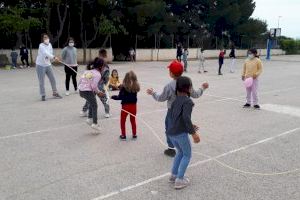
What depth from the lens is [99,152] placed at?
21.0 feet

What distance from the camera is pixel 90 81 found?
7477 mm

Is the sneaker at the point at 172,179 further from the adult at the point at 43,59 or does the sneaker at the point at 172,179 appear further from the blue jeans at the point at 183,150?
the adult at the point at 43,59

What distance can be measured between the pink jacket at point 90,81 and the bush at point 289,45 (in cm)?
5767

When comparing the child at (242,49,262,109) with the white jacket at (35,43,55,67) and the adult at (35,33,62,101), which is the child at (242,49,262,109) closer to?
the adult at (35,33,62,101)

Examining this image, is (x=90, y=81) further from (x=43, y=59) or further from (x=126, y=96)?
(x=43, y=59)

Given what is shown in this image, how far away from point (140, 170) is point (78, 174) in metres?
0.91

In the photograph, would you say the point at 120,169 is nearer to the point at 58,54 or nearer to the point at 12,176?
the point at 12,176

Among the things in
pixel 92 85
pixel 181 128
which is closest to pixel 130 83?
pixel 92 85

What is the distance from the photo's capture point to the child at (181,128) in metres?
4.73

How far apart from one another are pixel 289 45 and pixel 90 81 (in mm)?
58559

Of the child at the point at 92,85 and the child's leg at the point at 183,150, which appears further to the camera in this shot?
the child at the point at 92,85

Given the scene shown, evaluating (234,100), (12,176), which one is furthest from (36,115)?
(234,100)

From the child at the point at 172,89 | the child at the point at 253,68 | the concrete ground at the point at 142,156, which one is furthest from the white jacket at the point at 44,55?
the child at the point at 172,89

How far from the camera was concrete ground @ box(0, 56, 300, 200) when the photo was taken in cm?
486
